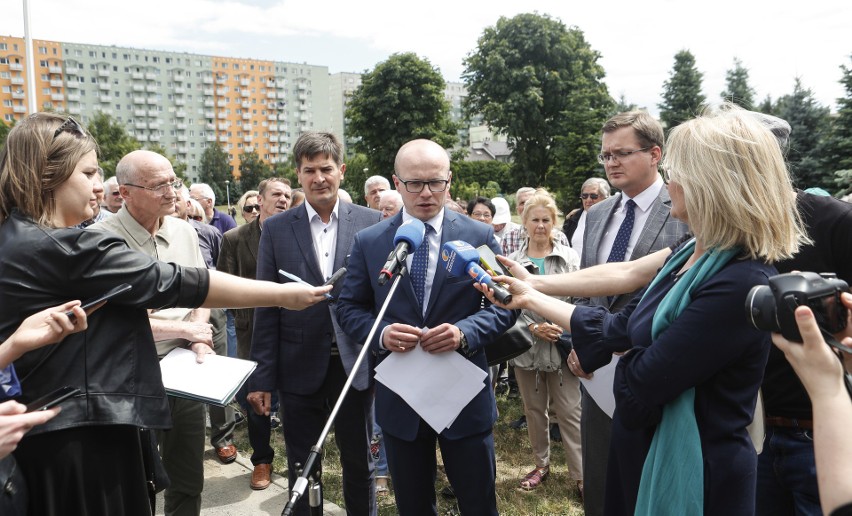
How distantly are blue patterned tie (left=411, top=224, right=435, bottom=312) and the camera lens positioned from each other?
1882mm

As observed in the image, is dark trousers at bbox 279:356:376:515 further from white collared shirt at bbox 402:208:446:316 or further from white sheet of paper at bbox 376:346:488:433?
white collared shirt at bbox 402:208:446:316

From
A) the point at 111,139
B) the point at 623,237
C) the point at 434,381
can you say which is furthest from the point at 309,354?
the point at 111,139

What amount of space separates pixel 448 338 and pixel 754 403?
4.47ft

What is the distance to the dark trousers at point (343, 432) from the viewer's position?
3795 millimetres

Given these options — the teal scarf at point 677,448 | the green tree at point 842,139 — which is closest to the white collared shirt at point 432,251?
the teal scarf at point 677,448

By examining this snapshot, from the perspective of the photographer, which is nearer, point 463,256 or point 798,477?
point 798,477

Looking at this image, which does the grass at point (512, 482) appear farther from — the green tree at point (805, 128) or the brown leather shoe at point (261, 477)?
the green tree at point (805, 128)

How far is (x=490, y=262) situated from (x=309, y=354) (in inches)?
58.8

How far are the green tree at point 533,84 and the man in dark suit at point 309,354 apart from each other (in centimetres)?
3483

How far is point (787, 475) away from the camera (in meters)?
2.49

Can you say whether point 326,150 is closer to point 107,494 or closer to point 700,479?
point 107,494

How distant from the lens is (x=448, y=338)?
2918mm

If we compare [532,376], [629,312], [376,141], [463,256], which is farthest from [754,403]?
[376,141]

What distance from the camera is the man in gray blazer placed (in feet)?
11.1
